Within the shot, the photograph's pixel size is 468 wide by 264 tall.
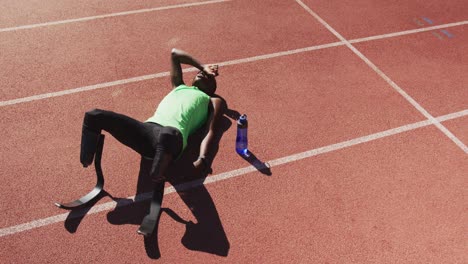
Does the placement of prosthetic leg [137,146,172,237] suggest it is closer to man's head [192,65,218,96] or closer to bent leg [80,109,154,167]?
bent leg [80,109,154,167]

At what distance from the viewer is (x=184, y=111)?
5762mm

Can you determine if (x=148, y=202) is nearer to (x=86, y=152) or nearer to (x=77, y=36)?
(x=86, y=152)

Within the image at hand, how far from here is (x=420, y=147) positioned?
21.8 feet

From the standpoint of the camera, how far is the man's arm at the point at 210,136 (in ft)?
19.3

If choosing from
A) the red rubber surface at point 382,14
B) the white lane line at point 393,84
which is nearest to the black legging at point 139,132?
the white lane line at point 393,84

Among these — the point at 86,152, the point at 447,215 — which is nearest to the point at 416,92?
the point at 447,215

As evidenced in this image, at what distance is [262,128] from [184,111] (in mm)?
1581

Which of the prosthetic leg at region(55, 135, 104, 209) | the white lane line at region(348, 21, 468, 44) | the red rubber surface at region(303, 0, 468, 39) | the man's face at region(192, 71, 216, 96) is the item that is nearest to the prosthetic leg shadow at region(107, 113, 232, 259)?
the prosthetic leg at region(55, 135, 104, 209)

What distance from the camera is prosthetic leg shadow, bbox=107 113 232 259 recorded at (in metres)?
5.16

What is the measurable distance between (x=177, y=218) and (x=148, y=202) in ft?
1.63

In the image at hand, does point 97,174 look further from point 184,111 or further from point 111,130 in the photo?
point 184,111

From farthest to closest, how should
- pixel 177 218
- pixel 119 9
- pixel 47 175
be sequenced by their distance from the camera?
pixel 119 9, pixel 47 175, pixel 177 218

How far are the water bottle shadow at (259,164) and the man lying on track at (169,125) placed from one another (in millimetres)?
641

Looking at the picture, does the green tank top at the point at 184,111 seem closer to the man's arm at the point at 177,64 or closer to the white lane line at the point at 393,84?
the man's arm at the point at 177,64
